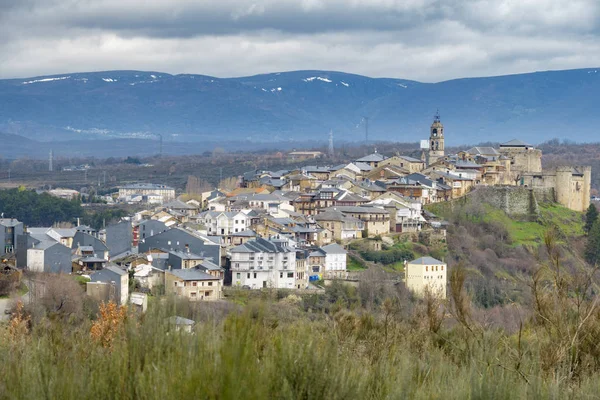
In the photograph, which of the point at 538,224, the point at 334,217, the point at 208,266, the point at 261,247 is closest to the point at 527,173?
the point at 538,224

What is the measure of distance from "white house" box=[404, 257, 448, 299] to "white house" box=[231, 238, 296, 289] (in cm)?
369

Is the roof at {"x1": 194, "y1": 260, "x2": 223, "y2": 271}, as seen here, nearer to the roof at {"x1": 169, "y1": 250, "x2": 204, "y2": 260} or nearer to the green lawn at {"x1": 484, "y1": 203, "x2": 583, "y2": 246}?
the roof at {"x1": 169, "y1": 250, "x2": 204, "y2": 260}

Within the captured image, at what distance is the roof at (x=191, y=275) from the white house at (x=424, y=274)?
22.0 feet

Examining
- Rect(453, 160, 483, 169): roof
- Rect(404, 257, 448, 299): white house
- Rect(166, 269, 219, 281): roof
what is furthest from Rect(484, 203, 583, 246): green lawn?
Rect(166, 269, 219, 281): roof

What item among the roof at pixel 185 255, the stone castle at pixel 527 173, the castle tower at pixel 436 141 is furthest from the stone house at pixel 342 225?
the castle tower at pixel 436 141

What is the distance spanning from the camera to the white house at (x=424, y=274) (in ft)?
130

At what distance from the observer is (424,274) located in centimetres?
3988

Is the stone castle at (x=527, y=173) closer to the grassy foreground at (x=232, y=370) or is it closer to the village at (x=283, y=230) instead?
the village at (x=283, y=230)

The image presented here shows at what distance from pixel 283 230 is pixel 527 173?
17.0 meters

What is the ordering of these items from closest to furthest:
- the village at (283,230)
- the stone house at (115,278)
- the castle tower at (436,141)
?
the stone house at (115,278)
the village at (283,230)
the castle tower at (436,141)

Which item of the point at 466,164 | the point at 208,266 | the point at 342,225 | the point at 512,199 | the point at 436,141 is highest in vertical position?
the point at 436,141

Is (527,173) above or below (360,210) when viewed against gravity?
above

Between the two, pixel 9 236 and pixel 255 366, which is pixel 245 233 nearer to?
pixel 9 236

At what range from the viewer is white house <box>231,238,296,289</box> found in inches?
Answer: 1526
